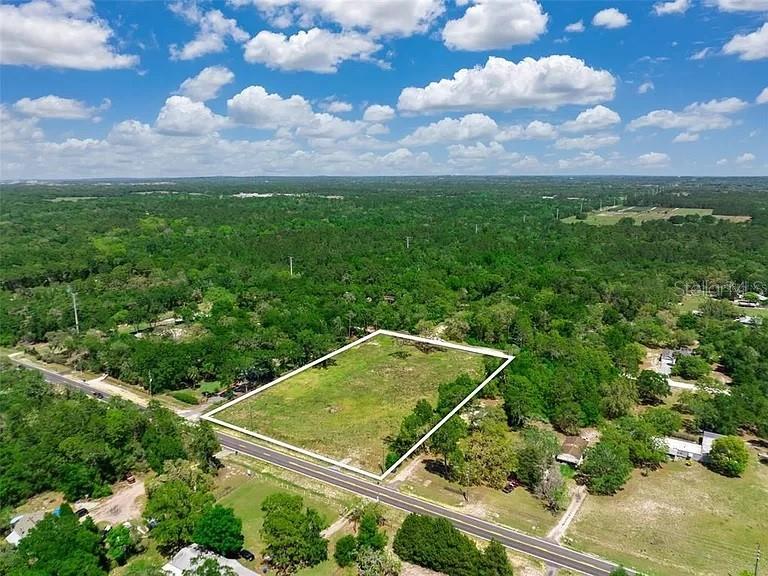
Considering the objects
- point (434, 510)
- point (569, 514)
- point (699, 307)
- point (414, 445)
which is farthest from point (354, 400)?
point (699, 307)

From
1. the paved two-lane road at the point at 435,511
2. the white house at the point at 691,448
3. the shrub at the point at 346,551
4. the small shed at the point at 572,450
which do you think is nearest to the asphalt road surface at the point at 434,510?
the paved two-lane road at the point at 435,511

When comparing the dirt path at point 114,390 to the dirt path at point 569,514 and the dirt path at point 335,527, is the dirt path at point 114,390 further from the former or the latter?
the dirt path at point 569,514

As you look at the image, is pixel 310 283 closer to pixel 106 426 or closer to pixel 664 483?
pixel 106 426

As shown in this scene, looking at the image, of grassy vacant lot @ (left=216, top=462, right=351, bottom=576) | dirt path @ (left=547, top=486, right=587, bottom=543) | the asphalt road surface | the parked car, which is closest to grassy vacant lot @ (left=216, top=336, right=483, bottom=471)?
the asphalt road surface

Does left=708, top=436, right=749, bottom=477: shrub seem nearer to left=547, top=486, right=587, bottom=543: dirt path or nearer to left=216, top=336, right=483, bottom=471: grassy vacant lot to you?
left=547, top=486, right=587, bottom=543: dirt path

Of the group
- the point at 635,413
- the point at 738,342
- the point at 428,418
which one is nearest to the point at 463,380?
the point at 428,418

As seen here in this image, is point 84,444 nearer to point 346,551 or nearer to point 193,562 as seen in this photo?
point 193,562
